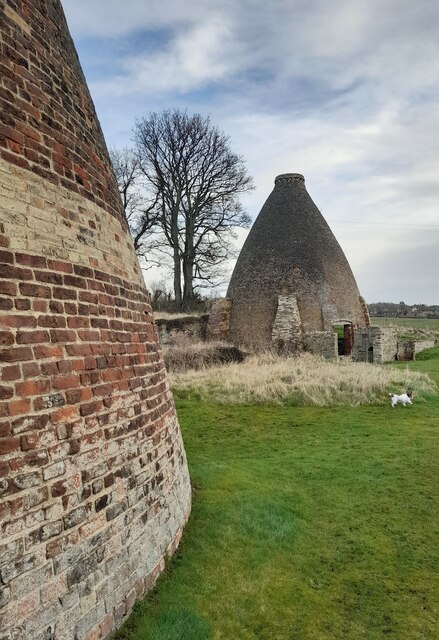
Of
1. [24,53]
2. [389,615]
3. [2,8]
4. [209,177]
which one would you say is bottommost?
[389,615]

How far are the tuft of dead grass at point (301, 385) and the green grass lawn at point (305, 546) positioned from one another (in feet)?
9.84

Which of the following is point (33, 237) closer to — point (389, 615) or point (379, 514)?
point (389, 615)

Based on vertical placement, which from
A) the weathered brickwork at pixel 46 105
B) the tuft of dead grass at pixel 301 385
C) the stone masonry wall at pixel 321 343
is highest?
the weathered brickwork at pixel 46 105

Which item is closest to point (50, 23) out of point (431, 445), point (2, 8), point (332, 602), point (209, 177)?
point (2, 8)

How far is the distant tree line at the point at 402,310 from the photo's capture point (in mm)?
56078

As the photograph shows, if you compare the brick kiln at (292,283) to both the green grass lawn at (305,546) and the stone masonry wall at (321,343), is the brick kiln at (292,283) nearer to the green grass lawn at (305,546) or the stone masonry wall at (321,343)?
the stone masonry wall at (321,343)

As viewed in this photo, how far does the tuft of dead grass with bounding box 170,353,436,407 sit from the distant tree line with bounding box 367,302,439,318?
43.2m

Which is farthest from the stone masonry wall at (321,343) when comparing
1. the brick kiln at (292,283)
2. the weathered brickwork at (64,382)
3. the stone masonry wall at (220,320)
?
the weathered brickwork at (64,382)

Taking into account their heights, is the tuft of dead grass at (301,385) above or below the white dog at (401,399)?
above

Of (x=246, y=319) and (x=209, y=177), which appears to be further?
(x=209, y=177)

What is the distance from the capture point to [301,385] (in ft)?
37.7

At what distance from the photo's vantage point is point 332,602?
3.63 m

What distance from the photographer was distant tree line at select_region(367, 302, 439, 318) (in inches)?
2208

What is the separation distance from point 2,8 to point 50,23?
27.8 inches
